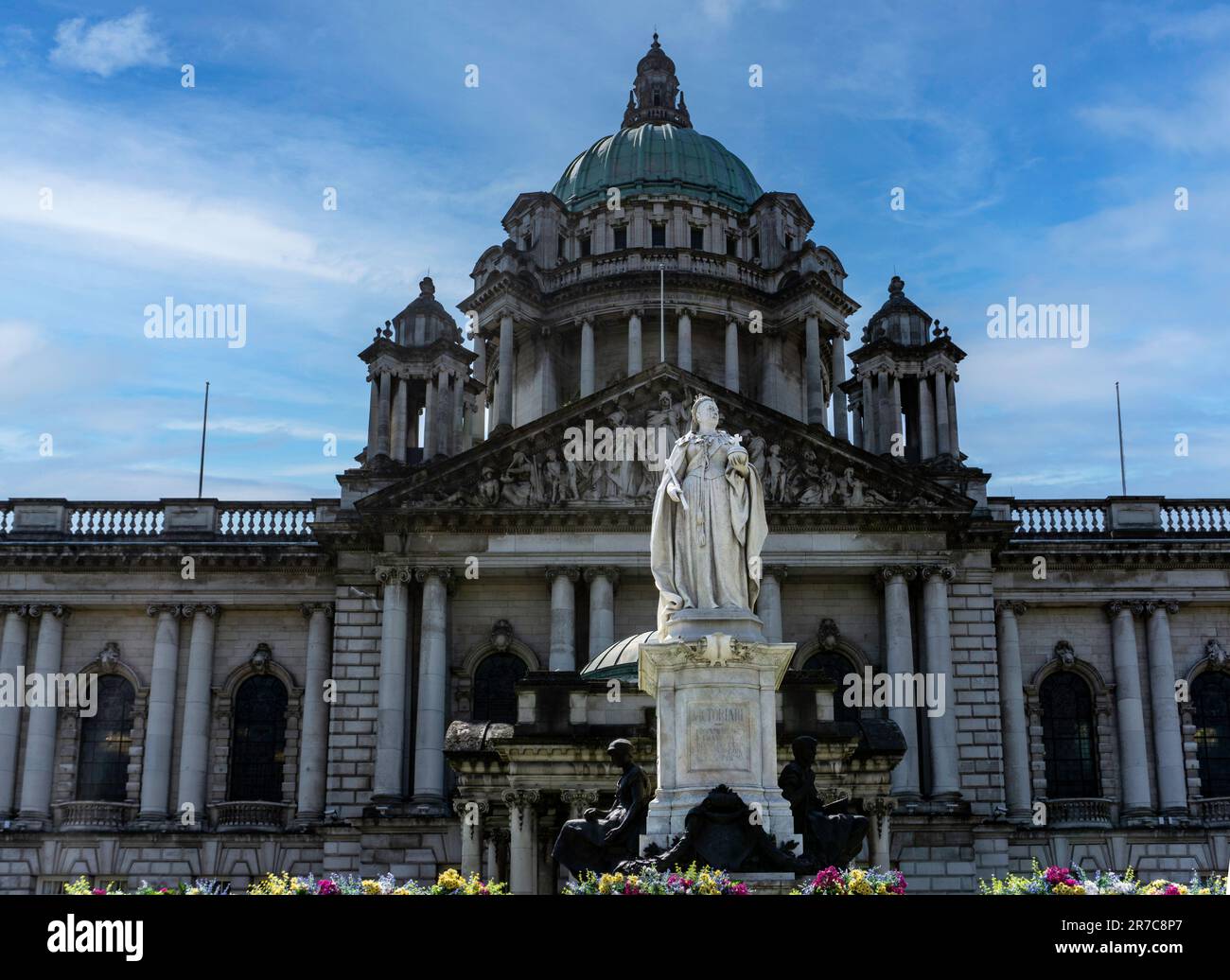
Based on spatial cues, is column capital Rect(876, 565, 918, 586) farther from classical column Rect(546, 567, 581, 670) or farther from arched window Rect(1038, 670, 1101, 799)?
classical column Rect(546, 567, 581, 670)

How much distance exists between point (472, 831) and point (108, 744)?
74.7 ft

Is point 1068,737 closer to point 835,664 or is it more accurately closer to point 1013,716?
point 1013,716

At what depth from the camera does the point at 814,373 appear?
201 feet

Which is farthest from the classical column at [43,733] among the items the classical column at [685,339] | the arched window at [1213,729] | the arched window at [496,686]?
the arched window at [1213,729]

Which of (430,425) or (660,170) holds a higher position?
(660,170)

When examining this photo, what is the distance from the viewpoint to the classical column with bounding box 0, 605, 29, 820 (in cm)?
4766

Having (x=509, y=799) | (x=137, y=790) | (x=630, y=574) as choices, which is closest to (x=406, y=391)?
(x=630, y=574)

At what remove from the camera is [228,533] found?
50.8m

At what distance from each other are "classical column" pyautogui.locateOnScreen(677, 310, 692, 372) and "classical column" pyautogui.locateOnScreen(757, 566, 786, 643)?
1744 cm

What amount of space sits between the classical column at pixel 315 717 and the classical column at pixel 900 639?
56.0 ft

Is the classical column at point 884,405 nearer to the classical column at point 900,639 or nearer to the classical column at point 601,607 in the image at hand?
the classical column at point 900,639

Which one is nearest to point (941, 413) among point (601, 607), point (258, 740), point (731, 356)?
point (731, 356)

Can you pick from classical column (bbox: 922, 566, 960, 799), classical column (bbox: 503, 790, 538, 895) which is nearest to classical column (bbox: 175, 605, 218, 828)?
classical column (bbox: 503, 790, 538, 895)
